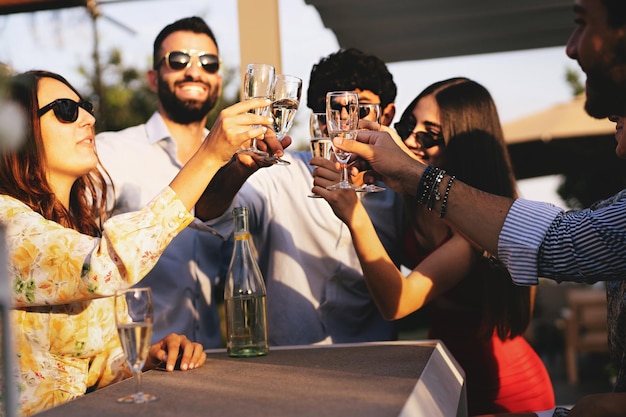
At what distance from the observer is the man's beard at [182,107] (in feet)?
13.9

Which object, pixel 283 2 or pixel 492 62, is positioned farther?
pixel 492 62

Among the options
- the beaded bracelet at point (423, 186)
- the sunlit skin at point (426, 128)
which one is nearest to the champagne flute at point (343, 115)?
the beaded bracelet at point (423, 186)

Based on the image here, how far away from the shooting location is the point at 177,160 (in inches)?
165

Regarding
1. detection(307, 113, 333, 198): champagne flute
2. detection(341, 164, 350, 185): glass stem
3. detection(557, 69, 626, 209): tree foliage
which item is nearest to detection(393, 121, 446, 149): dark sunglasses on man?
detection(307, 113, 333, 198): champagne flute

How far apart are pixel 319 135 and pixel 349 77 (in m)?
0.69

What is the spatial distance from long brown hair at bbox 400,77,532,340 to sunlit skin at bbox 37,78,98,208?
138cm

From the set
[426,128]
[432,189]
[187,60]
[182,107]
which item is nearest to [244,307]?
[432,189]

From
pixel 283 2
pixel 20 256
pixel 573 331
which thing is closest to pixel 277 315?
pixel 20 256

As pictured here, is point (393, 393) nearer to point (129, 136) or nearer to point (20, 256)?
point (20, 256)

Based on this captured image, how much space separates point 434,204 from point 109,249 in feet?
3.15

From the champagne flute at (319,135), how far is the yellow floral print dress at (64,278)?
70 cm

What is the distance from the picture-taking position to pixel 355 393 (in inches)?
77.0

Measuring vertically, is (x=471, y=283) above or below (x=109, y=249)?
below

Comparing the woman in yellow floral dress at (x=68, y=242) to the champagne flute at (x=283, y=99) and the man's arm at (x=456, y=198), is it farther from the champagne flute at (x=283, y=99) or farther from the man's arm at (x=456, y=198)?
the man's arm at (x=456, y=198)
